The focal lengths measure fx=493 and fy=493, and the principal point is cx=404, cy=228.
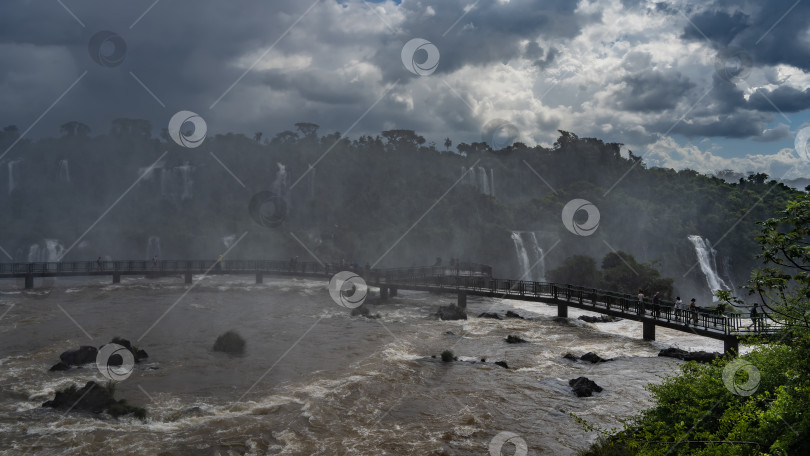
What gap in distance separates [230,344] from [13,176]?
8005 centimetres

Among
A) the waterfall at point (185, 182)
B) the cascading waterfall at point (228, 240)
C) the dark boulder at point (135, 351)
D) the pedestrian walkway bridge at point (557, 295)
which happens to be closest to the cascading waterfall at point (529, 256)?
the pedestrian walkway bridge at point (557, 295)

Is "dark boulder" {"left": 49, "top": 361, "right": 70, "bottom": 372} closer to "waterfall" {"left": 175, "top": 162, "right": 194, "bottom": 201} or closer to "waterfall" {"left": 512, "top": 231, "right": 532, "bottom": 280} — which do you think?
"waterfall" {"left": 512, "top": 231, "right": 532, "bottom": 280}

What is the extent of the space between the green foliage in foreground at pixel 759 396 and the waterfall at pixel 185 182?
86106mm

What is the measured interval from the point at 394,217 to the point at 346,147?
32.3 metres

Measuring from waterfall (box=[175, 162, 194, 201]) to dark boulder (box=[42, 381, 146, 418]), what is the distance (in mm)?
74491

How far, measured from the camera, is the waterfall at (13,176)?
257ft

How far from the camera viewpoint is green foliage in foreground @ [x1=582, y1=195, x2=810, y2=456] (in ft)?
22.2

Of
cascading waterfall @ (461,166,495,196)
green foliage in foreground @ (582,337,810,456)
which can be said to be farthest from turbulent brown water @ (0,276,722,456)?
cascading waterfall @ (461,166,495,196)

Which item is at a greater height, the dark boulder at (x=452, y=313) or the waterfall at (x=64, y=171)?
the waterfall at (x=64, y=171)

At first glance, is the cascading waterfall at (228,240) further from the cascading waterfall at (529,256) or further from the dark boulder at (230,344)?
the dark boulder at (230,344)

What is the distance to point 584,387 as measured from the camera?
1728 centimetres

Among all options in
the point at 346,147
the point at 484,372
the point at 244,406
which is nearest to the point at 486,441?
the point at 484,372

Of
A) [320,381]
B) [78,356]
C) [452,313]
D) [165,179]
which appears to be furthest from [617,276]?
[165,179]

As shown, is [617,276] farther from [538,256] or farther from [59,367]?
[59,367]
